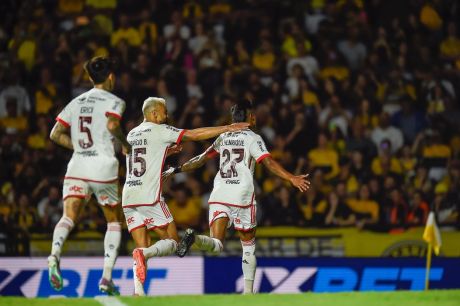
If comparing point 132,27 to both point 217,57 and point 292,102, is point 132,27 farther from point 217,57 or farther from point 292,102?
point 292,102

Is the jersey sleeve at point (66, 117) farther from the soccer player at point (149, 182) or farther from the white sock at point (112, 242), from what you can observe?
the white sock at point (112, 242)

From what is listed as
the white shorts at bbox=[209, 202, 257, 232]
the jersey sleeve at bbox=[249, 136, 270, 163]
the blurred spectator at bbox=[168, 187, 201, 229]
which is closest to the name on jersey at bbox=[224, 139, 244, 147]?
the jersey sleeve at bbox=[249, 136, 270, 163]

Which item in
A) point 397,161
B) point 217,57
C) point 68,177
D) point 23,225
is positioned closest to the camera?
point 68,177

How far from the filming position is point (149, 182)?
12.9 metres

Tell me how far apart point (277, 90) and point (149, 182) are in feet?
26.6

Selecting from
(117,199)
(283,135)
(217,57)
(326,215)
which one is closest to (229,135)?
(117,199)

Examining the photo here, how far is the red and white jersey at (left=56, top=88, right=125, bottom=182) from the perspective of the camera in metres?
12.0

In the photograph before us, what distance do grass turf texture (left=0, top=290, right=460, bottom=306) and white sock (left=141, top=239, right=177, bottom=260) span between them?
2.58 feet

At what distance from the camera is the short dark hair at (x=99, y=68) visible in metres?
12.1

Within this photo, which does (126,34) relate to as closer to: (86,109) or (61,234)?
(86,109)

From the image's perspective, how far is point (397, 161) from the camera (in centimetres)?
1989

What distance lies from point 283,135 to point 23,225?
15.5ft

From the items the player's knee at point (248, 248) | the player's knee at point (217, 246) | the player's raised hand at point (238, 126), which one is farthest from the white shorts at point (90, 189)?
the player's knee at point (248, 248)

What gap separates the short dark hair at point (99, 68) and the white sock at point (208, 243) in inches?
82.5
